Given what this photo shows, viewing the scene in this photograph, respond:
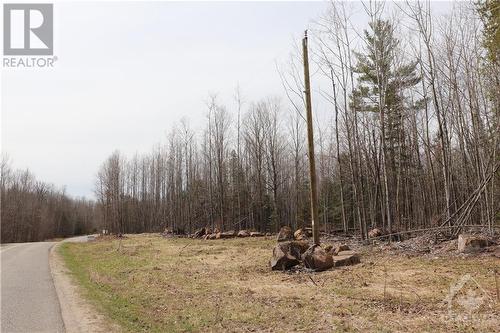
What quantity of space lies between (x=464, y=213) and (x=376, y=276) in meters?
4.81

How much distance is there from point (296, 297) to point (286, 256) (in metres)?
3.49

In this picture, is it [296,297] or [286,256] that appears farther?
[286,256]

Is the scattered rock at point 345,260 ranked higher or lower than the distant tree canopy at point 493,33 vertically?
lower

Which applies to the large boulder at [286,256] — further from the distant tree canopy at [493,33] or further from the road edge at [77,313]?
the distant tree canopy at [493,33]

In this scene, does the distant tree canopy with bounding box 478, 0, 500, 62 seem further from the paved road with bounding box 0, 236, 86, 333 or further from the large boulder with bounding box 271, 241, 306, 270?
the paved road with bounding box 0, 236, 86, 333

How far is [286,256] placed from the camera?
1193 cm

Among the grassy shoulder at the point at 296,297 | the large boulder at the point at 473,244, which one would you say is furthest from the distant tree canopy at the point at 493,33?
the grassy shoulder at the point at 296,297

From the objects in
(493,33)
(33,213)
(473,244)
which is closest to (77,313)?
(473,244)

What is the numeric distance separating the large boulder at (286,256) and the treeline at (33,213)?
5432 centimetres

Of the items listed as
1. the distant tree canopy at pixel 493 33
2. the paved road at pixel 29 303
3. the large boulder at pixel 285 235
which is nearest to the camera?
the paved road at pixel 29 303

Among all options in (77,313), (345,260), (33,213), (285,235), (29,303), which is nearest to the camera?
(77,313)

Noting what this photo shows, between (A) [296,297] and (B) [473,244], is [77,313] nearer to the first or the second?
(A) [296,297]

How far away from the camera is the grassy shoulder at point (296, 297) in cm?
643

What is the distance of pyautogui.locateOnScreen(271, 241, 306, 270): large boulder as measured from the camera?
468 inches
